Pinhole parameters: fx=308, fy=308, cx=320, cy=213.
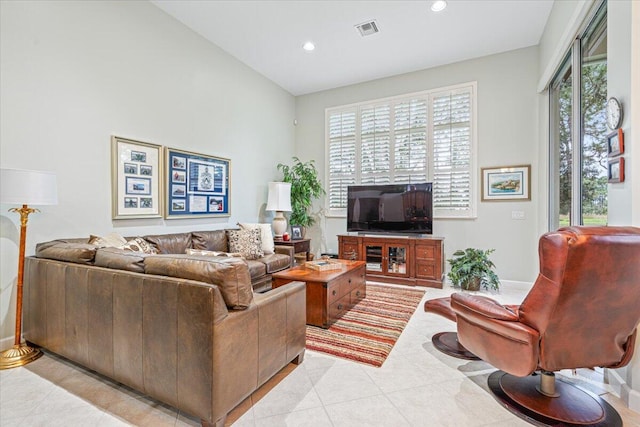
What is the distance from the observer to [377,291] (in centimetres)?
429

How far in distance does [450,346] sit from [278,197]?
11.1 feet

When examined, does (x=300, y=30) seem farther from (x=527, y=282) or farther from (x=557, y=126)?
(x=527, y=282)

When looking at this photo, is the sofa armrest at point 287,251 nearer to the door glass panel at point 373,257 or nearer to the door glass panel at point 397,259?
the door glass panel at point 373,257

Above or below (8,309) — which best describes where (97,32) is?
above

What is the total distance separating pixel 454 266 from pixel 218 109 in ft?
13.5

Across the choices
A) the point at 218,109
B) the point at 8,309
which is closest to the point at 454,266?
the point at 218,109

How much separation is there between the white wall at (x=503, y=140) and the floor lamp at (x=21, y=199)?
4834 mm

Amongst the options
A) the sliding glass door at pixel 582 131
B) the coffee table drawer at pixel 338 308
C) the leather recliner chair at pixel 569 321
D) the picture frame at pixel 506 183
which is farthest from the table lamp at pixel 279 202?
the sliding glass door at pixel 582 131

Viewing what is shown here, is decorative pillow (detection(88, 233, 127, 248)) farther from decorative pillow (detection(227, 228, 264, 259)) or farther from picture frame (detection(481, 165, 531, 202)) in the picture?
picture frame (detection(481, 165, 531, 202))

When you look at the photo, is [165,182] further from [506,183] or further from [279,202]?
[506,183]

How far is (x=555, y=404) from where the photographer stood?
1.80 meters

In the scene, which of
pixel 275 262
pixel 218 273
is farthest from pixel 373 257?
pixel 218 273

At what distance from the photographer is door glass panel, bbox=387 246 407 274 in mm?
4727

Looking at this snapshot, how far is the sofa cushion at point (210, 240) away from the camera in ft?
12.7
